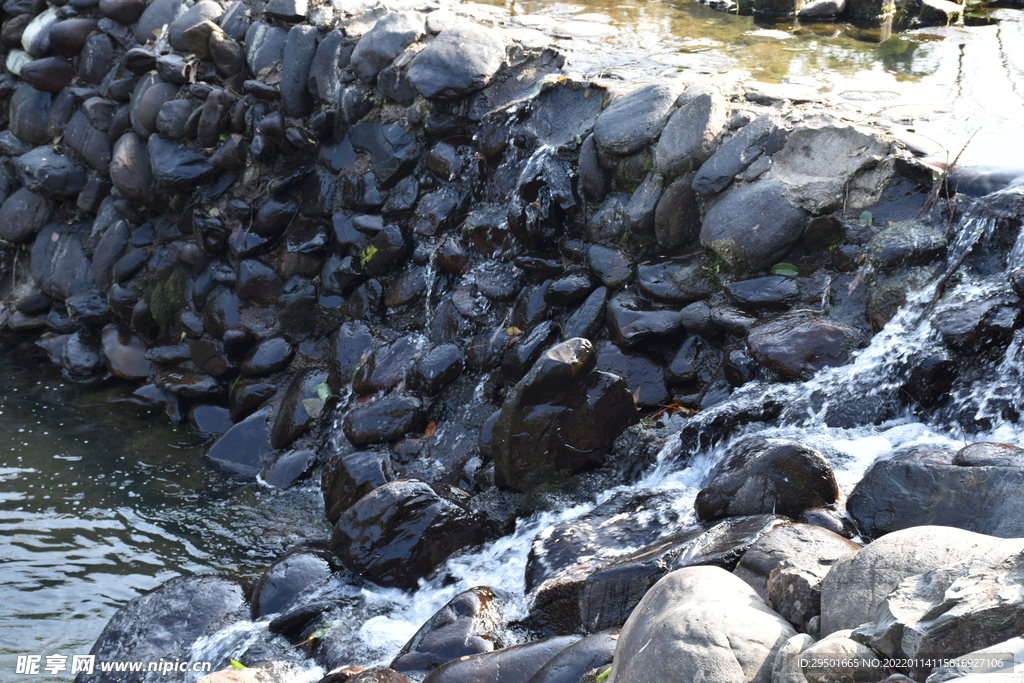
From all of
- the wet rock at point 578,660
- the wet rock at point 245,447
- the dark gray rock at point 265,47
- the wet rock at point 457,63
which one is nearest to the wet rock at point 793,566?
the wet rock at point 578,660

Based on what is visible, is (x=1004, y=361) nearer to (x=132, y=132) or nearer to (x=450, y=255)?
(x=450, y=255)

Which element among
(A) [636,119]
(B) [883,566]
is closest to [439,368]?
(A) [636,119]

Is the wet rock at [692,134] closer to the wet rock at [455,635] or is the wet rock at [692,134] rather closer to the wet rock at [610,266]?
the wet rock at [610,266]

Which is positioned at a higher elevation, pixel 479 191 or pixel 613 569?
pixel 479 191

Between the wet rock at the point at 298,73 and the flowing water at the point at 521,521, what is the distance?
1.62m

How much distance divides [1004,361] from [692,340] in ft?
4.36

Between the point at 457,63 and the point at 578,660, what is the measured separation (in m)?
3.87

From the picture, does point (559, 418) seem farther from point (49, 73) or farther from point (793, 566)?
point (49, 73)

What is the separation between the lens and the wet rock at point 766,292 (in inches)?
159

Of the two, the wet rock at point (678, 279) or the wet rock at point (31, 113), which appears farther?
the wet rock at point (31, 113)

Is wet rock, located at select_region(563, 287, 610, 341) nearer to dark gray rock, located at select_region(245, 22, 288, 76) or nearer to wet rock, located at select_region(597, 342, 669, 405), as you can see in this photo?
wet rock, located at select_region(597, 342, 669, 405)

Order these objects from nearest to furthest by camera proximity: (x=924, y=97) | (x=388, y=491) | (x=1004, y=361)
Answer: (x=1004, y=361) → (x=388, y=491) → (x=924, y=97)

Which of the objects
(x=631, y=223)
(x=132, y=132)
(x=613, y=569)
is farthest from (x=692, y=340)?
(x=132, y=132)

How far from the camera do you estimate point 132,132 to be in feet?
22.2
